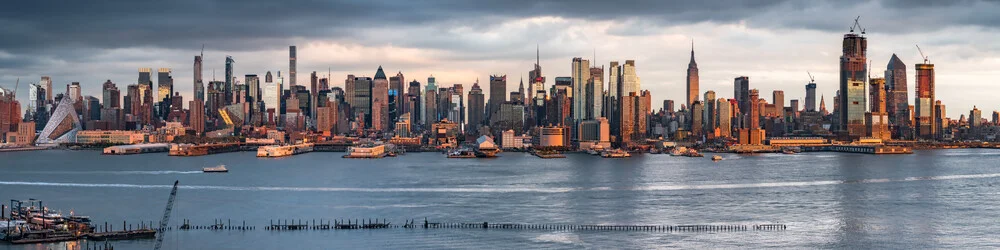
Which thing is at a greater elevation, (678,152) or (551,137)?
(551,137)

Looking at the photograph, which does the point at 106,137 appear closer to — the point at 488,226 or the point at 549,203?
the point at 549,203

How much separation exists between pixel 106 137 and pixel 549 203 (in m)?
137

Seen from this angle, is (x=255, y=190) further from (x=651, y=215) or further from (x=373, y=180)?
(x=651, y=215)

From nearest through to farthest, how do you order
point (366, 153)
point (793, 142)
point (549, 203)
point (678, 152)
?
point (549, 203), point (366, 153), point (678, 152), point (793, 142)

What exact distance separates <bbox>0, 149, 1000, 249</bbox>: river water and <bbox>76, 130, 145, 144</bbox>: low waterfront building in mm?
89232

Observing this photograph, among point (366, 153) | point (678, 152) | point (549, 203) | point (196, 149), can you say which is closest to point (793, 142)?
point (678, 152)

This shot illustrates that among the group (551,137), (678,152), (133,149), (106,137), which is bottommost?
(678,152)

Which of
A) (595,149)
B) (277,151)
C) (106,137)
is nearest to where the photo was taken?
(277,151)

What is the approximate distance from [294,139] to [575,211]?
143 metres

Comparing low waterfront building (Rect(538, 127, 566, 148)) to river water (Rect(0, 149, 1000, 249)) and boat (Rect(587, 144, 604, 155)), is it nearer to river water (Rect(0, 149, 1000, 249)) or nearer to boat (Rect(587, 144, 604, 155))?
boat (Rect(587, 144, 604, 155))

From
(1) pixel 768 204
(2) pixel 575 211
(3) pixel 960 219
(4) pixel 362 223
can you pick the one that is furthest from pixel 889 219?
(4) pixel 362 223

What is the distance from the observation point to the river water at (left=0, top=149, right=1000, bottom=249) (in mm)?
38656

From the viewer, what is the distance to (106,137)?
172500 millimetres

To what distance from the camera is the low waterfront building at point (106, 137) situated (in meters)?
170
